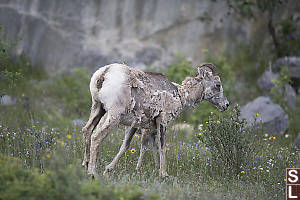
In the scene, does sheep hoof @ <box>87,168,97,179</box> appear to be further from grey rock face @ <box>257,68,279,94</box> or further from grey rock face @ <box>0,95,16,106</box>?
grey rock face @ <box>257,68,279,94</box>

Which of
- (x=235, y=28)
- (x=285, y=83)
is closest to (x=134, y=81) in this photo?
(x=285, y=83)

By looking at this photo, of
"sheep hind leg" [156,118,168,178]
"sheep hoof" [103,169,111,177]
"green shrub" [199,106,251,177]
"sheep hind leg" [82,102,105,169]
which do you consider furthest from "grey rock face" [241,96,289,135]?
"sheep hind leg" [82,102,105,169]

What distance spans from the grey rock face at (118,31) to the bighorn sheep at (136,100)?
26.4ft

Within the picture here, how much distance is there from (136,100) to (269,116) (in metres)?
5.74

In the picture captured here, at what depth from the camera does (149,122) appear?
19.9 feet

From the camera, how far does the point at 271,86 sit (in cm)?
1291

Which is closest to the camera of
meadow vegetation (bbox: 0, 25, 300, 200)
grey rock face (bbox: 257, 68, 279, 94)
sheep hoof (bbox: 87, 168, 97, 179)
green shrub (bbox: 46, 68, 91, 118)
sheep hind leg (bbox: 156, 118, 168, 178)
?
meadow vegetation (bbox: 0, 25, 300, 200)

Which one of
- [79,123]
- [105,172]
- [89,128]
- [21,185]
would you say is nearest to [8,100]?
[79,123]

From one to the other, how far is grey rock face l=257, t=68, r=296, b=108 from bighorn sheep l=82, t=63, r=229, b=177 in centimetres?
612

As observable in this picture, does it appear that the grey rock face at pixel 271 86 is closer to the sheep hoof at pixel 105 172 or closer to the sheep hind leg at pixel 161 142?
the sheep hind leg at pixel 161 142

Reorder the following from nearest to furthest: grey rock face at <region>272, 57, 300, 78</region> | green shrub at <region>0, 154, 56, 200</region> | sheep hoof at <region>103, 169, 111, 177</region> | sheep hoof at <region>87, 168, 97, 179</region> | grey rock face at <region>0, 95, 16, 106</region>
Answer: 1. green shrub at <region>0, 154, 56, 200</region>
2. sheep hoof at <region>87, 168, 97, 179</region>
3. sheep hoof at <region>103, 169, 111, 177</region>
4. grey rock face at <region>0, 95, 16, 106</region>
5. grey rock face at <region>272, 57, 300, 78</region>

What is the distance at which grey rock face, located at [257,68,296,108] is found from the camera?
40.4 feet

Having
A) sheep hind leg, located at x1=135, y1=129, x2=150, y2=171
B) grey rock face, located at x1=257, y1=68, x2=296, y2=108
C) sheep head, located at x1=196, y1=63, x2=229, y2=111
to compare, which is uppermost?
grey rock face, located at x1=257, y1=68, x2=296, y2=108

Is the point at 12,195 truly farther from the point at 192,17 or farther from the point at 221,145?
the point at 192,17
